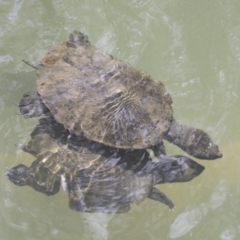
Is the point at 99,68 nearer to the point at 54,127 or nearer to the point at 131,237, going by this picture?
the point at 54,127

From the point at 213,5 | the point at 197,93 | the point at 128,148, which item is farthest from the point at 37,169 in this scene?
the point at 213,5

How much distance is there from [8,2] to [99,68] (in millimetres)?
1799

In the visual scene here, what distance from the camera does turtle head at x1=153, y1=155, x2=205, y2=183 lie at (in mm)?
2957

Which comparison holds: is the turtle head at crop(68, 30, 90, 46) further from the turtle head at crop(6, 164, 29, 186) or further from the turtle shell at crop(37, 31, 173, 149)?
the turtle head at crop(6, 164, 29, 186)

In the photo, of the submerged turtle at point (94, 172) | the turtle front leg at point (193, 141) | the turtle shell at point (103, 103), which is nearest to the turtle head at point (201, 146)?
the turtle front leg at point (193, 141)

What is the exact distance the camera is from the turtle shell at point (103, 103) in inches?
105

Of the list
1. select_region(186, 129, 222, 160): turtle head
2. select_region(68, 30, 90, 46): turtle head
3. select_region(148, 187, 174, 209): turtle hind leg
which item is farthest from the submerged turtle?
select_region(68, 30, 90, 46): turtle head

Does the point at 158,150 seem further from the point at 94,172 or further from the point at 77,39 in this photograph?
the point at 77,39

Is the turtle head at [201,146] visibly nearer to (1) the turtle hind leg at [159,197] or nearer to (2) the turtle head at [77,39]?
(1) the turtle hind leg at [159,197]

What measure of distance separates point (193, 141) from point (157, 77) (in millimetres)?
911

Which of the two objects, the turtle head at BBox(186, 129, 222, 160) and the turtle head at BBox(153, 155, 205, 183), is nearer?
the turtle head at BBox(186, 129, 222, 160)

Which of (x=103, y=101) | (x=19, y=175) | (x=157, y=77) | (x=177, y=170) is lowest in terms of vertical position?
(x=19, y=175)

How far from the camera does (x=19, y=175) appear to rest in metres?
3.01

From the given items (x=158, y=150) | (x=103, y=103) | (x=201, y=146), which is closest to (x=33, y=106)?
(x=103, y=103)
